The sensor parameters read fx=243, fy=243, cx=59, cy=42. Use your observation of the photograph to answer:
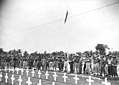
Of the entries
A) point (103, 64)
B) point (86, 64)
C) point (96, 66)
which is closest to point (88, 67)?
point (86, 64)

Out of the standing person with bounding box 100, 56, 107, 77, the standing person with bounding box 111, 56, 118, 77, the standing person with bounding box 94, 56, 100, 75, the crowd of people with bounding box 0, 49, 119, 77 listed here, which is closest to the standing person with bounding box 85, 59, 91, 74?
the crowd of people with bounding box 0, 49, 119, 77

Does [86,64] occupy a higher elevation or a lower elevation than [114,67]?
higher

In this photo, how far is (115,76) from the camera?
16875mm

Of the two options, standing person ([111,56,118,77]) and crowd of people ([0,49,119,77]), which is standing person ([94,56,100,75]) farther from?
standing person ([111,56,118,77])

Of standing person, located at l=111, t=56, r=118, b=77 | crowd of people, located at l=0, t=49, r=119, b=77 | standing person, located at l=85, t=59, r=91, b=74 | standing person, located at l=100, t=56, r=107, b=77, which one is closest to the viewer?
standing person, located at l=111, t=56, r=118, b=77

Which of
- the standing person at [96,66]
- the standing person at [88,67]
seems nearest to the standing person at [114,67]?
the standing person at [96,66]

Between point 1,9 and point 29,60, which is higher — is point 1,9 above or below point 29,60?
above

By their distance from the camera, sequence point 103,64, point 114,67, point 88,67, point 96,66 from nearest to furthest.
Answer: point 114,67
point 103,64
point 96,66
point 88,67

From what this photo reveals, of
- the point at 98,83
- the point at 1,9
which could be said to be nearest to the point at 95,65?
the point at 98,83

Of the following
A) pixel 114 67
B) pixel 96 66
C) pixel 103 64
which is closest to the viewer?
pixel 114 67

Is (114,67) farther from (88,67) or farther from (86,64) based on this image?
(86,64)

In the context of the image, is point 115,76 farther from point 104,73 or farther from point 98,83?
point 98,83

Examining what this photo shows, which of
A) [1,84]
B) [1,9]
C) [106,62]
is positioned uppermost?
[1,9]

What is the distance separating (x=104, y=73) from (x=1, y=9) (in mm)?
8614
